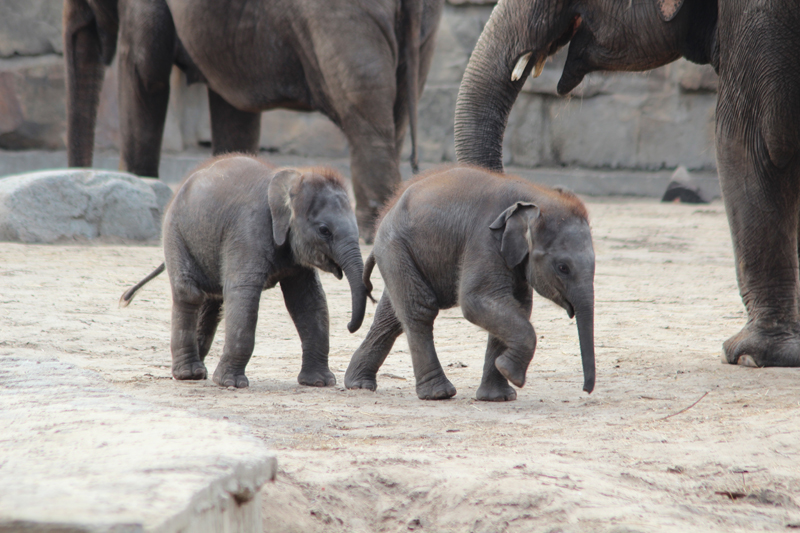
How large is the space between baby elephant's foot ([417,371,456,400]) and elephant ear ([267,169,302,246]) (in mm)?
730

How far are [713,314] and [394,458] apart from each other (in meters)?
3.56

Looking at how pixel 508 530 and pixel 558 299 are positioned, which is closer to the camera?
pixel 508 530

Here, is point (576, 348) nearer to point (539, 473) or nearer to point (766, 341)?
point (766, 341)

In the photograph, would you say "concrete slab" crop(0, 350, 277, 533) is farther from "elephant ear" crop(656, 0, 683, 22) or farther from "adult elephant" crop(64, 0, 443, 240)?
"adult elephant" crop(64, 0, 443, 240)

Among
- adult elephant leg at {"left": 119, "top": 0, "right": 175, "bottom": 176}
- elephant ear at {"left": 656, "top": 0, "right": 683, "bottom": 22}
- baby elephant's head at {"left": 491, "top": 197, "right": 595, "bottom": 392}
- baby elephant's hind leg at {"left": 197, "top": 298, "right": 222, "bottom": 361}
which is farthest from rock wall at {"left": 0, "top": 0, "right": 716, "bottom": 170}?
baby elephant's head at {"left": 491, "top": 197, "right": 595, "bottom": 392}

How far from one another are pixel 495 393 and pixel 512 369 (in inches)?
11.7

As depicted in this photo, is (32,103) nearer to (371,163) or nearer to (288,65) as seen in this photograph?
(288,65)

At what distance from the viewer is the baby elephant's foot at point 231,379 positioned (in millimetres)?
3736

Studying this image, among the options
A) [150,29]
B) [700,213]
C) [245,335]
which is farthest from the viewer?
[700,213]

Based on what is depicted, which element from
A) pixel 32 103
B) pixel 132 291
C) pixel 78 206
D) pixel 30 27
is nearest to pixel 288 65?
pixel 78 206

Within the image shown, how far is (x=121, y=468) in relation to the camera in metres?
1.94

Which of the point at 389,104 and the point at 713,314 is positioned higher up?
the point at 389,104

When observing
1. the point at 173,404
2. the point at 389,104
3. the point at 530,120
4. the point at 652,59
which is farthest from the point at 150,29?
the point at 530,120

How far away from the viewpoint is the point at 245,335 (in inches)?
146
